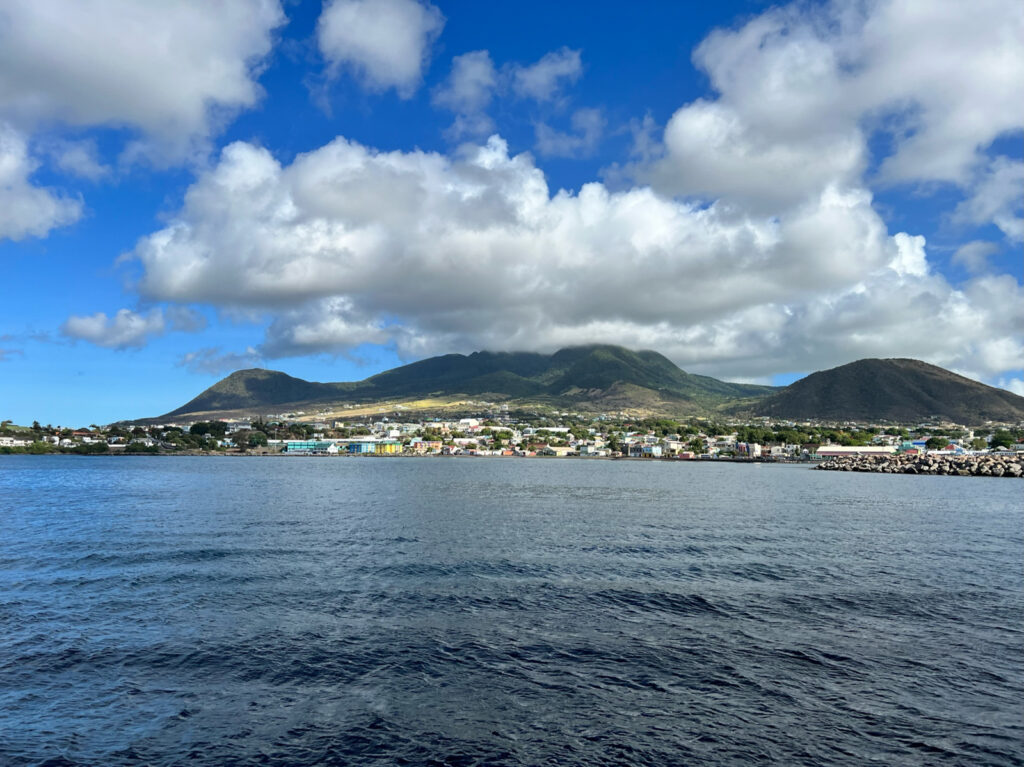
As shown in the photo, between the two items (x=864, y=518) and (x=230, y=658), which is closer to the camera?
(x=230, y=658)

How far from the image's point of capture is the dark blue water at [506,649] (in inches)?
513

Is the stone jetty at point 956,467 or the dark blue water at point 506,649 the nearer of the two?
the dark blue water at point 506,649

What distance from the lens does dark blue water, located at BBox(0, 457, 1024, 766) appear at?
13023 millimetres

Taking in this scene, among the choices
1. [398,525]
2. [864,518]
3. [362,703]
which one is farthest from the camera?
[864,518]

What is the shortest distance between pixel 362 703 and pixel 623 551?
2204 centimetres

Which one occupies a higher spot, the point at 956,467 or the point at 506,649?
the point at 506,649

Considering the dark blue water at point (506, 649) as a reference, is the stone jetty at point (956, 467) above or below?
below

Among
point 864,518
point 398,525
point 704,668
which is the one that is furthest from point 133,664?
point 864,518

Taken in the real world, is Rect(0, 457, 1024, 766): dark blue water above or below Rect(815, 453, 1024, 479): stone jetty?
above

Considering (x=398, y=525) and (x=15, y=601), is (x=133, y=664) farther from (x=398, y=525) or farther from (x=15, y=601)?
(x=398, y=525)

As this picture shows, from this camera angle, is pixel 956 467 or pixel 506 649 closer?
pixel 506 649

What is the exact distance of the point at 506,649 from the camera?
18250 millimetres

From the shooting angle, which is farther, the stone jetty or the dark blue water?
the stone jetty

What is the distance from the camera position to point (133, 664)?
17.0 metres
